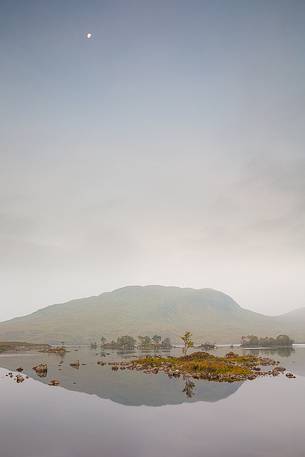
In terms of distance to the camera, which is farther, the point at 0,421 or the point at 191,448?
the point at 0,421

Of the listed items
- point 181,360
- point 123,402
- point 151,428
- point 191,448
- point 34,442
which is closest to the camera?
point 191,448

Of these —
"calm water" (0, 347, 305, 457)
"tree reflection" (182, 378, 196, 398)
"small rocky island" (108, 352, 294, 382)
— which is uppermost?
"calm water" (0, 347, 305, 457)

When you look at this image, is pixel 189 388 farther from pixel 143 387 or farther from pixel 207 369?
pixel 207 369

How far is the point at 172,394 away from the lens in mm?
56812

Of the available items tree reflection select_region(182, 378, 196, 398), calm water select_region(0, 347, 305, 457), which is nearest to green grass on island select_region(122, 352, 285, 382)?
tree reflection select_region(182, 378, 196, 398)

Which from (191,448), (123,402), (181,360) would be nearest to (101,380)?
(123,402)

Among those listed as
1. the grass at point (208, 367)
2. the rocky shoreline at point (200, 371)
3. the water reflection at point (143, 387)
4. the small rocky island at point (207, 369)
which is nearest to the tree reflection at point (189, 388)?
the water reflection at point (143, 387)

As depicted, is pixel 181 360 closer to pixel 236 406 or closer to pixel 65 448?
pixel 236 406

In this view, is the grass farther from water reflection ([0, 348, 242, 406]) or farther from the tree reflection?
water reflection ([0, 348, 242, 406])

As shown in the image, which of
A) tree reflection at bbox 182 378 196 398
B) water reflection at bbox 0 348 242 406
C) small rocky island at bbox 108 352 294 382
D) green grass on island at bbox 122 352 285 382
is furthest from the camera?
green grass on island at bbox 122 352 285 382

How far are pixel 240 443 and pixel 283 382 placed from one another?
141 feet

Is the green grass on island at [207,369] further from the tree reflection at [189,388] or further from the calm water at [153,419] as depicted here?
the calm water at [153,419]

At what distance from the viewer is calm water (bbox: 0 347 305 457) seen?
1236 inches

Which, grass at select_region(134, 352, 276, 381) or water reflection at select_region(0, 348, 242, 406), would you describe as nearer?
water reflection at select_region(0, 348, 242, 406)
